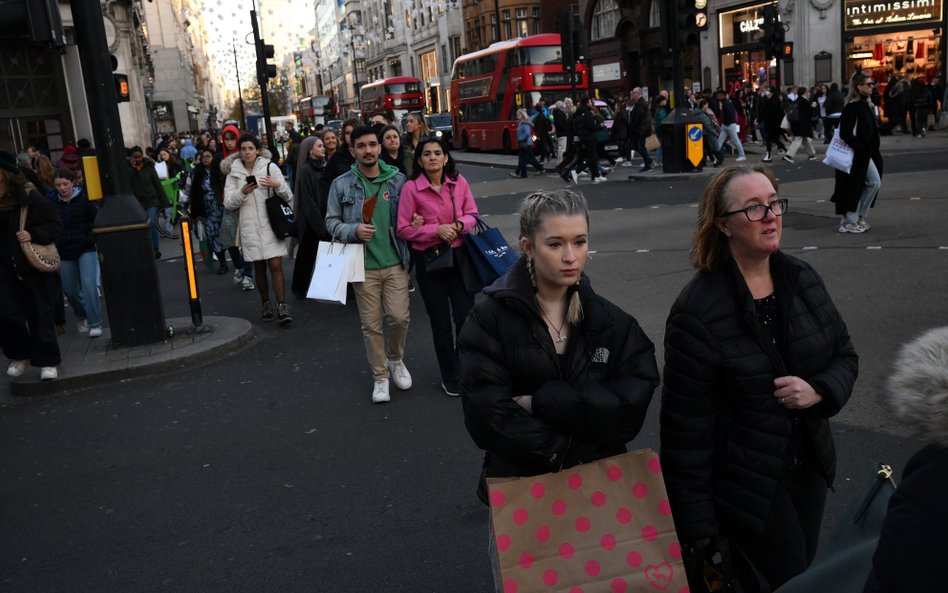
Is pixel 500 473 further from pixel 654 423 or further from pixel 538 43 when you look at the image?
pixel 538 43

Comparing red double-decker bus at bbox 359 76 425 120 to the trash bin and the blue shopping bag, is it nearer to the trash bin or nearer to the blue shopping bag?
the trash bin

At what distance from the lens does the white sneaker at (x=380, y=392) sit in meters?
6.20

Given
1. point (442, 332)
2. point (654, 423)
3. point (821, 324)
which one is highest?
point (821, 324)

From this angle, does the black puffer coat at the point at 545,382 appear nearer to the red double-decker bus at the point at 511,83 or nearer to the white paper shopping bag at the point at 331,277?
the white paper shopping bag at the point at 331,277

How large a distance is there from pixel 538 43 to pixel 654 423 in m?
29.2

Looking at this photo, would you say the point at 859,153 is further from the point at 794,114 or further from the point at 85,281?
the point at 794,114

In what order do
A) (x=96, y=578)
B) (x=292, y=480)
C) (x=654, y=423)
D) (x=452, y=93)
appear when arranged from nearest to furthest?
(x=96, y=578) → (x=292, y=480) → (x=654, y=423) → (x=452, y=93)

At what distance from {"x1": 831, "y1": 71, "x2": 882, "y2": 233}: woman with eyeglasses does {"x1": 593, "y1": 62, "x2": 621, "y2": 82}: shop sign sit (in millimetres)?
34792

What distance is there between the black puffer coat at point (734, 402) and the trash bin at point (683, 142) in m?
17.0

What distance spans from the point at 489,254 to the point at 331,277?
1177mm

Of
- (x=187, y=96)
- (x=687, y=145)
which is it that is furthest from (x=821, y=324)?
(x=187, y=96)

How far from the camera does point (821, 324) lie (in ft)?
8.74

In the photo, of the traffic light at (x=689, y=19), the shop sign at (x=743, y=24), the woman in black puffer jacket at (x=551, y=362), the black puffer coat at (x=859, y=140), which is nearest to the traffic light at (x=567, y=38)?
the traffic light at (x=689, y=19)

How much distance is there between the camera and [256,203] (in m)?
8.84
